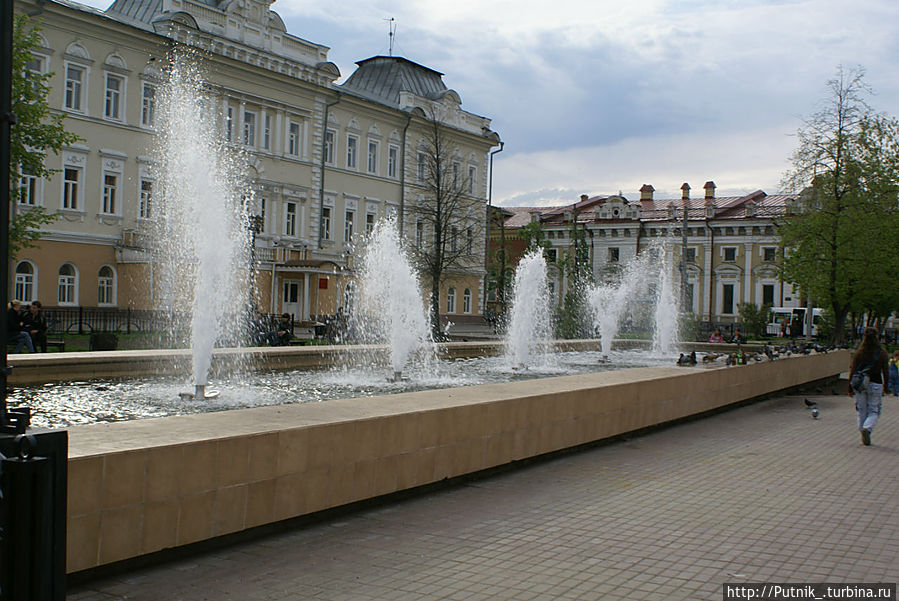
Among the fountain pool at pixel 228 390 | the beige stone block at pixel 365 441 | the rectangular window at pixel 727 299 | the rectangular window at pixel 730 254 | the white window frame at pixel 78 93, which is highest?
the white window frame at pixel 78 93

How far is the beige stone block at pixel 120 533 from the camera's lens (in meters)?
4.22

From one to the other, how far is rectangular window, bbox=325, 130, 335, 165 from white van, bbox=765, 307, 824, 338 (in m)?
26.3

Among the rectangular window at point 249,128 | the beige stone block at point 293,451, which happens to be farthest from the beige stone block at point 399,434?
the rectangular window at point 249,128

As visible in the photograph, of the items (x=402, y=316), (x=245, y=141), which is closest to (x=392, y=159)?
(x=245, y=141)

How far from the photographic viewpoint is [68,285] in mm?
29953

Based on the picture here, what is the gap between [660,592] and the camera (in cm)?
446

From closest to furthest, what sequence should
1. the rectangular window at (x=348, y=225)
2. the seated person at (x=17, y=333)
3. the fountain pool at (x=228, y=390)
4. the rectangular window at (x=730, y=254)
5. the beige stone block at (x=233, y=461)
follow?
the beige stone block at (x=233, y=461), the fountain pool at (x=228, y=390), the seated person at (x=17, y=333), the rectangular window at (x=348, y=225), the rectangular window at (x=730, y=254)

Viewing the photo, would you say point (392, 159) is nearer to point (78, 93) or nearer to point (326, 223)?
point (326, 223)

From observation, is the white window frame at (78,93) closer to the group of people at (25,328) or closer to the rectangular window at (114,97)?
the rectangular window at (114,97)

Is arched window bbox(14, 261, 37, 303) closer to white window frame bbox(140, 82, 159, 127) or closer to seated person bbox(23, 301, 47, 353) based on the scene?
white window frame bbox(140, 82, 159, 127)

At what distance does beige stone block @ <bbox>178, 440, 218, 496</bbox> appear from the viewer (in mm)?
4629

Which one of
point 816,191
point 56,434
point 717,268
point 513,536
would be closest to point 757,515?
point 513,536

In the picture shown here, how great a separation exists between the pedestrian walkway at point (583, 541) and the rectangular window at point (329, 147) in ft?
115

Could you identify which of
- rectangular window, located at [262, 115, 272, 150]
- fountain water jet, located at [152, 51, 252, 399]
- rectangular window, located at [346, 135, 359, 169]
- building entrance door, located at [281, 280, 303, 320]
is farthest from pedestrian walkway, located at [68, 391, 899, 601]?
rectangular window, located at [346, 135, 359, 169]
